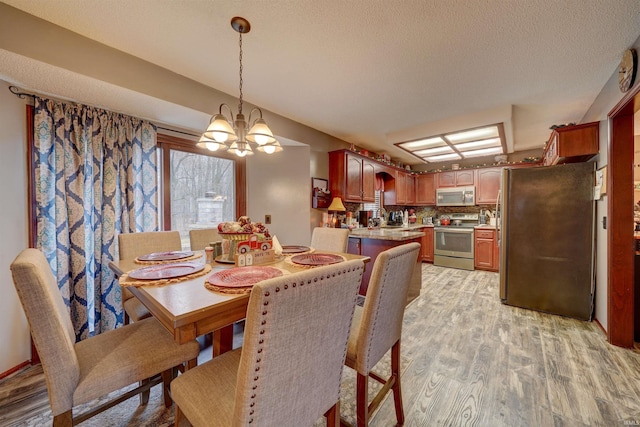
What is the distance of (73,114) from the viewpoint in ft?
6.64

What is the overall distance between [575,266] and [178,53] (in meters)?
4.13

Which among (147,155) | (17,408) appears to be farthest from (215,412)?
(147,155)

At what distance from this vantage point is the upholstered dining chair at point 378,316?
1.06 meters

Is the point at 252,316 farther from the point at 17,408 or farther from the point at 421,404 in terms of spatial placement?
the point at 17,408

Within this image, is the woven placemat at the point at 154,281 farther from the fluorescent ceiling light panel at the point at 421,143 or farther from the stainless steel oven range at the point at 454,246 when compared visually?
the stainless steel oven range at the point at 454,246

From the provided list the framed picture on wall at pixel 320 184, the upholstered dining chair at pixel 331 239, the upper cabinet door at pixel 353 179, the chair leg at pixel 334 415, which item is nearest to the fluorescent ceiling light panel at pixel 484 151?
the upper cabinet door at pixel 353 179

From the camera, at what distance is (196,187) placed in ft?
9.66

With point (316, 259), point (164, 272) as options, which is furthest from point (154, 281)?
point (316, 259)

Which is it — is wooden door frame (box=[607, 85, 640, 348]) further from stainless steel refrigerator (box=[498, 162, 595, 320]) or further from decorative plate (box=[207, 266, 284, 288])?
decorative plate (box=[207, 266, 284, 288])

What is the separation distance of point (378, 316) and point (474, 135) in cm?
331

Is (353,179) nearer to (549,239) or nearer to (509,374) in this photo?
(549,239)

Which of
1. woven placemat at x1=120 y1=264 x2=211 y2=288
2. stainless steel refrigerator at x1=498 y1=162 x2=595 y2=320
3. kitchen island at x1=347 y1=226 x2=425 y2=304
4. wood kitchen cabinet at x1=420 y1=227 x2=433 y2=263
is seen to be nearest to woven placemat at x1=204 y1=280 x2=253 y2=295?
woven placemat at x1=120 y1=264 x2=211 y2=288

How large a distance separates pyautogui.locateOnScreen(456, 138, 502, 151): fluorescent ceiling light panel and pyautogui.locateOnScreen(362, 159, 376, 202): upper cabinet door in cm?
138

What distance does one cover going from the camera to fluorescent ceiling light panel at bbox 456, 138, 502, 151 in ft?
12.0
